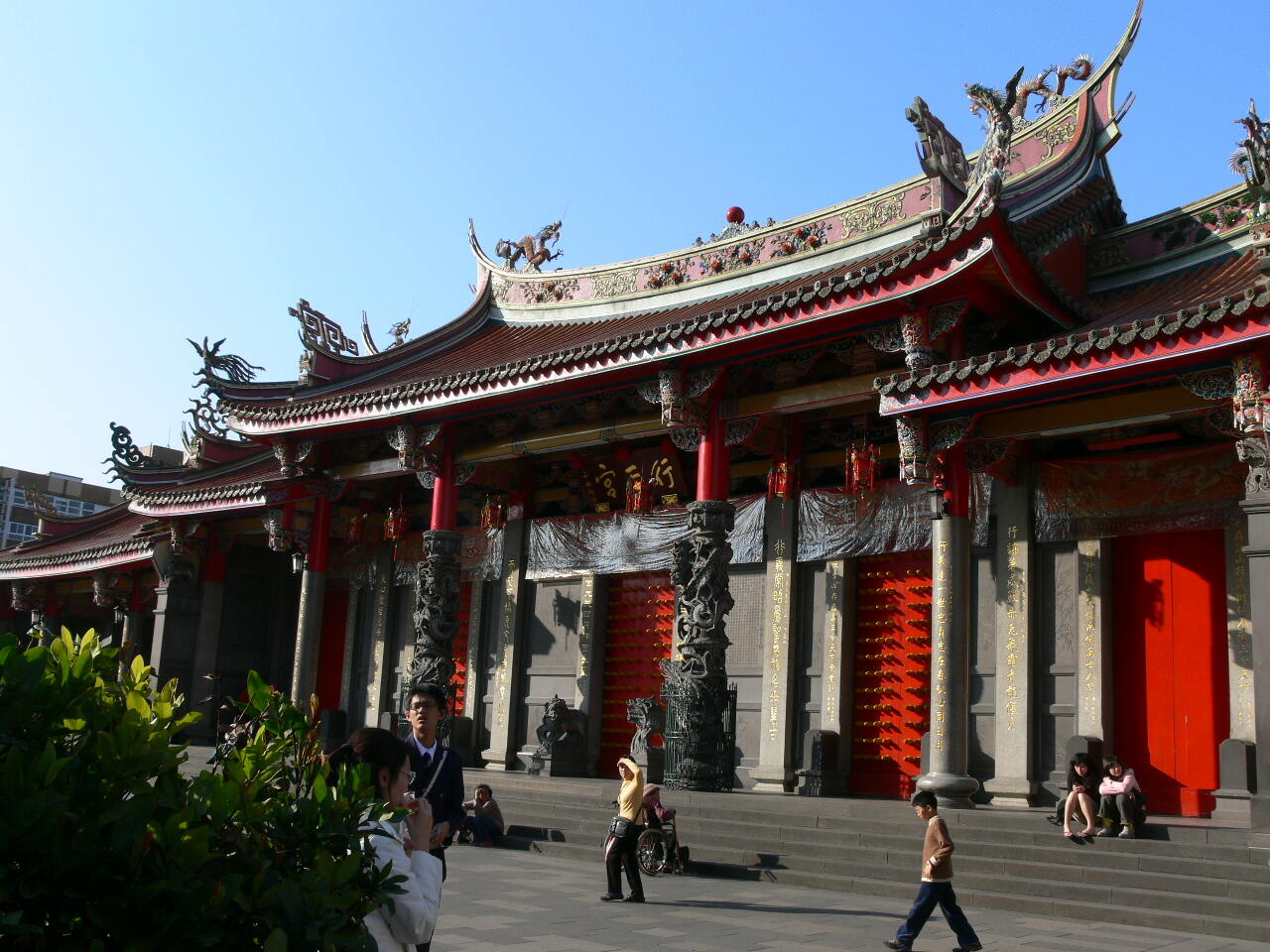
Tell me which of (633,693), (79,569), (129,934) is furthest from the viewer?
(79,569)

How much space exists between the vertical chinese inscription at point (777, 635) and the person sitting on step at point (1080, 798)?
4979 mm

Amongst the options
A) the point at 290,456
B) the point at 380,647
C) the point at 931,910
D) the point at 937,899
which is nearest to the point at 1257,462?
the point at 937,899

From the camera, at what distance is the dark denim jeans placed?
6945 mm

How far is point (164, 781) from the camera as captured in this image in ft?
9.05

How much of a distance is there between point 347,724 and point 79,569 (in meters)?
7.79

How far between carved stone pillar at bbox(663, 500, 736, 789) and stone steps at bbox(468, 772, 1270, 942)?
1.68ft

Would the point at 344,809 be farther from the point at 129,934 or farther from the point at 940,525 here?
the point at 940,525

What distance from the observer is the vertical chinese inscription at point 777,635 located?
14.4m

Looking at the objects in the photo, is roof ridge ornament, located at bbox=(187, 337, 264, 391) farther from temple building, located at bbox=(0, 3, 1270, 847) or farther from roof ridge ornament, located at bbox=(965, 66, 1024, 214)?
roof ridge ornament, located at bbox=(965, 66, 1024, 214)

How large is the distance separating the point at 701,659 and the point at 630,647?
3.93 meters

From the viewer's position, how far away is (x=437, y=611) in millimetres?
16094

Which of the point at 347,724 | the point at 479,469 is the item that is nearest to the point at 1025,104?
the point at 479,469

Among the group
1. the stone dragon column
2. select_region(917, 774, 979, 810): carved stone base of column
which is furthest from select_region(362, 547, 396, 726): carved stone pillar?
select_region(917, 774, 979, 810): carved stone base of column

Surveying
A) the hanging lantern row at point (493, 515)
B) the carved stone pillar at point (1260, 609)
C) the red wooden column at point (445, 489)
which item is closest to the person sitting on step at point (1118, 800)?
the carved stone pillar at point (1260, 609)
